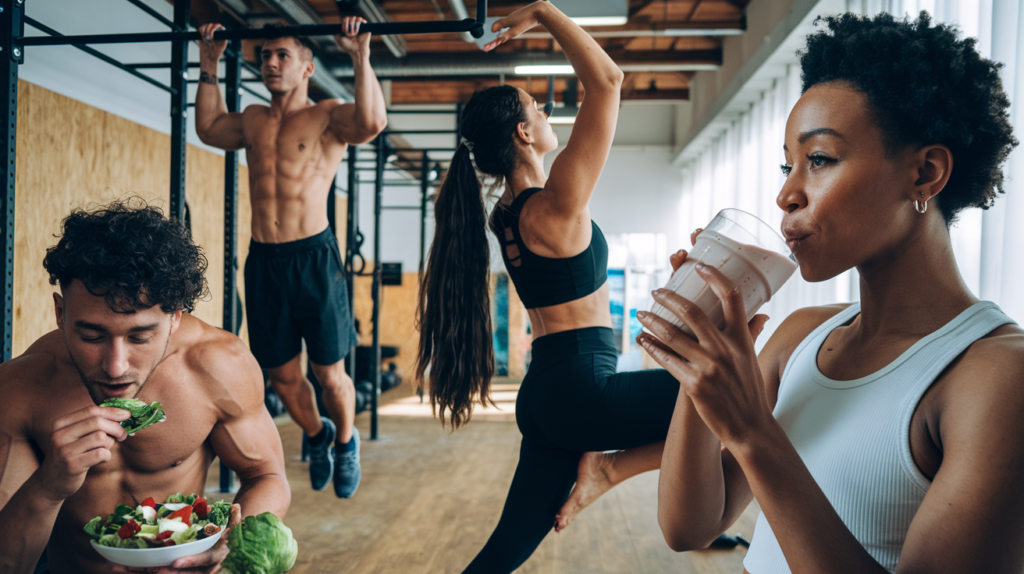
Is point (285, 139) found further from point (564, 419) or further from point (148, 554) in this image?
point (148, 554)

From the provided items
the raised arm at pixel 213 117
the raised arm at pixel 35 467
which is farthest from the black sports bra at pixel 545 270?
the raised arm at pixel 213 117

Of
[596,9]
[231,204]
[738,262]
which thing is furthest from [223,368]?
[596,9]

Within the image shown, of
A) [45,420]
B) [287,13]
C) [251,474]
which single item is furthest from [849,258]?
[287,13]

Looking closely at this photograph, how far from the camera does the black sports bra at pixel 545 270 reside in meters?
1.61

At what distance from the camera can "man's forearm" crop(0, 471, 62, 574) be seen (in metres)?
1.11

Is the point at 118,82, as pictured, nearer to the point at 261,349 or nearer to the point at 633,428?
the point at 261,349

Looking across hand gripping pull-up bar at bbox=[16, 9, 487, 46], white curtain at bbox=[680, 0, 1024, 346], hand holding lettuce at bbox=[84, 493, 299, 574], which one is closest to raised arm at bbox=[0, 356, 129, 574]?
hand holding lettuce at bbox=[84, 493, 299, 574]

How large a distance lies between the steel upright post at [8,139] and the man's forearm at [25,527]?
0.78m

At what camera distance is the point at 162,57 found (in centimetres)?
468

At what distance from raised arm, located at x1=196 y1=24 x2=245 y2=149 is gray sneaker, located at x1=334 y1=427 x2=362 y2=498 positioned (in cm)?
149

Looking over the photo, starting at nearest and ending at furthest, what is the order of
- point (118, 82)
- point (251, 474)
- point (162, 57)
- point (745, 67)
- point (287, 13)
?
1. point (251, 474)
2. point (287, 13)
3. point (118, 82)
4. point (162, 57)
5. point (745, 67)

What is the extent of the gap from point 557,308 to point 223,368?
0.82m

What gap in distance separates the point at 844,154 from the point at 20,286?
4.15 m

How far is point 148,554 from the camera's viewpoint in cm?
92
